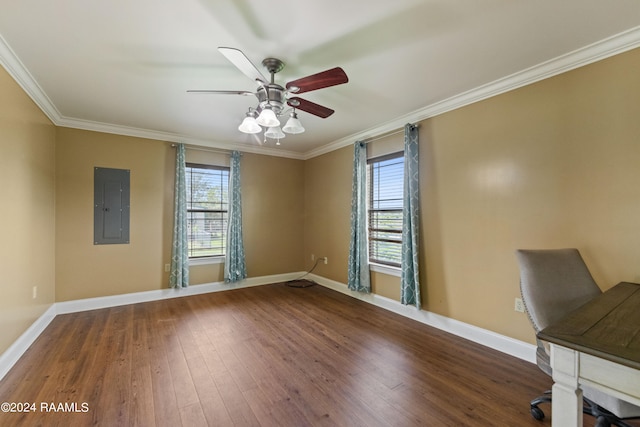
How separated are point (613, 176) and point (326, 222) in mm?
3629

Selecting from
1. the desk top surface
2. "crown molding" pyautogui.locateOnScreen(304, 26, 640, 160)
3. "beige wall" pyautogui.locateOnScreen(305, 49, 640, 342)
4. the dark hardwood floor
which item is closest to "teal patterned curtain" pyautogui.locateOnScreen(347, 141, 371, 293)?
"crown molding" pyautogui.locateOnScreen(304, 26, 640, 160)

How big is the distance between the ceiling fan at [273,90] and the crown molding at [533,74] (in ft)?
4.71

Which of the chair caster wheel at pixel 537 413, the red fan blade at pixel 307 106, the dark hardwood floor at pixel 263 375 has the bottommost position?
the dark hardwood floor at pixel 263 375

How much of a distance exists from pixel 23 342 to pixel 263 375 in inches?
91.2

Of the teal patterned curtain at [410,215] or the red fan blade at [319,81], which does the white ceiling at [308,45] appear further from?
the teal patterned curtain at [410,215]

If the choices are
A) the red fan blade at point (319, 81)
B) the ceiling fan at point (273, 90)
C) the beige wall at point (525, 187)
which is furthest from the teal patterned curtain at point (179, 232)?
A: the beige wall at point (525, 187)

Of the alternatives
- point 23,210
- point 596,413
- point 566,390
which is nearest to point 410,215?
point 596,413

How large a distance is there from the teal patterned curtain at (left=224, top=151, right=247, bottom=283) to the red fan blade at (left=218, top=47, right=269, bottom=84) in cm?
287

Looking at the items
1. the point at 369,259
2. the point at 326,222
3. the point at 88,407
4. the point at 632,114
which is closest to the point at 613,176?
the point at 632,114

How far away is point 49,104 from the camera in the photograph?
10.2 ft

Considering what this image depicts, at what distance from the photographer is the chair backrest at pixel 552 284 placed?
1.61 meters

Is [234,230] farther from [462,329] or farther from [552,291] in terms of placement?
[552,291]

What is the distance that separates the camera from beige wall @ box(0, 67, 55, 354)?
2250mm

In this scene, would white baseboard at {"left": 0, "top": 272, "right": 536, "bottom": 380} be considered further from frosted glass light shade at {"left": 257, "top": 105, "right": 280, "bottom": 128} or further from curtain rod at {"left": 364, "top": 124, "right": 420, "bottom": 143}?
frosted glass light shade at {"left": 257, "top": 105, "right": 280, "bottom": 128}
